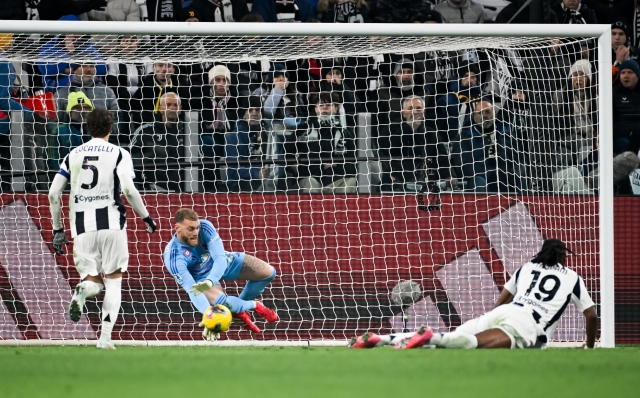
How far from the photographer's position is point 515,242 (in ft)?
35.1

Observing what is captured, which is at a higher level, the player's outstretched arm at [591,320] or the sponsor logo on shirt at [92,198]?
the sponsor logo on shirt at [92,198]

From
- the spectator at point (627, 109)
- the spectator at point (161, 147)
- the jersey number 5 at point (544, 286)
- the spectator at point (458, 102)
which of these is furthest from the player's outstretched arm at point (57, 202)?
the spectator at point (627, 109)

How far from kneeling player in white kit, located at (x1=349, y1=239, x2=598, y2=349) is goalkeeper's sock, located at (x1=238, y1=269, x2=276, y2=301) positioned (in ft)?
9.06

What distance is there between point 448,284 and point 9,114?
4.95 meters

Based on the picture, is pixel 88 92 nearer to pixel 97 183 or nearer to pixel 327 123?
pixel 327 123

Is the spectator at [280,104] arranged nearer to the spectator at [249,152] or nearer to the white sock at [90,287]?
the spectator at [249,152]

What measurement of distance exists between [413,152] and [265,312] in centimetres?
230

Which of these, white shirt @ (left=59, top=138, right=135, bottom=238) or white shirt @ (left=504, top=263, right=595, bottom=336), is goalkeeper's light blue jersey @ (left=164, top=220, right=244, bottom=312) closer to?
white shirt @ (left=59, top=138, right=135, bottom=238)

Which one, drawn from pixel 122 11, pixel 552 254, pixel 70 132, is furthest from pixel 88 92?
pixel 552 254

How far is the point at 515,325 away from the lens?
7.57m

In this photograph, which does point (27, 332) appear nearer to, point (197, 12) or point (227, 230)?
point (227, 230)

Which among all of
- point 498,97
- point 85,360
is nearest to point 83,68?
point 498,97

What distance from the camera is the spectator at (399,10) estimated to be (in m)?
12.5

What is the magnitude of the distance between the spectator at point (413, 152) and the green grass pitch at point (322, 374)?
13.2ft
